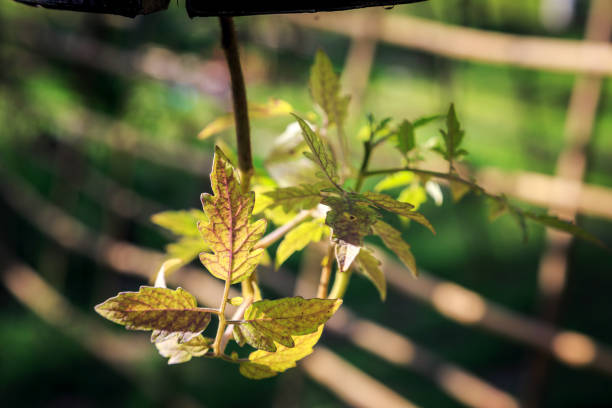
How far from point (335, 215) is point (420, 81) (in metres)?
5.85

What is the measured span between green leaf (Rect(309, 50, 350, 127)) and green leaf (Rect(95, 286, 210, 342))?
16 centimetres

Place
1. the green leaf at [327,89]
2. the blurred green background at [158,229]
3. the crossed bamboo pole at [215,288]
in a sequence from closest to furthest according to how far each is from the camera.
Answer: the green leaf at [327,89]
the crossed bamboo pole at [215,288]
the blurred green background at [158,229]

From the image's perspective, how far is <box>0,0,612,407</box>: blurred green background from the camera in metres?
2.20

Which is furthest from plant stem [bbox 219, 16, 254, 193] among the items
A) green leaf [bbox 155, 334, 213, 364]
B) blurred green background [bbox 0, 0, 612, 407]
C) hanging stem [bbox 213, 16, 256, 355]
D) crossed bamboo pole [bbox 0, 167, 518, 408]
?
blurred green background [bbox 0, 0, 612, 407]

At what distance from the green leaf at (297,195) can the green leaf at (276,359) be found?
7 centimetres

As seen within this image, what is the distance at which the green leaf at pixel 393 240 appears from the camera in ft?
0.85

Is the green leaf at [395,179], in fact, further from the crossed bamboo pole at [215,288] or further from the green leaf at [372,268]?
the crossed bamboo pole at [215,288]

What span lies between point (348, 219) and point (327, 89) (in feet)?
0.44

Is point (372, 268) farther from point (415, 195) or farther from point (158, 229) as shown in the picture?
point (158, 229)

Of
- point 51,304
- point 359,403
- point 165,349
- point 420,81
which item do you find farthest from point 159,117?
point 420,81

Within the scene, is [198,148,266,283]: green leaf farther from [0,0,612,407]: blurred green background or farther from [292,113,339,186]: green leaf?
[0,0,612,407]: blurred green background

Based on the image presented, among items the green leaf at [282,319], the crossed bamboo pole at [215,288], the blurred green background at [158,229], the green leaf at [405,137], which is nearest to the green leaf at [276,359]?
the green leaf at [282,319]

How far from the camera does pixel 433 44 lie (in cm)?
150

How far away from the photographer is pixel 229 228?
0.24 m
